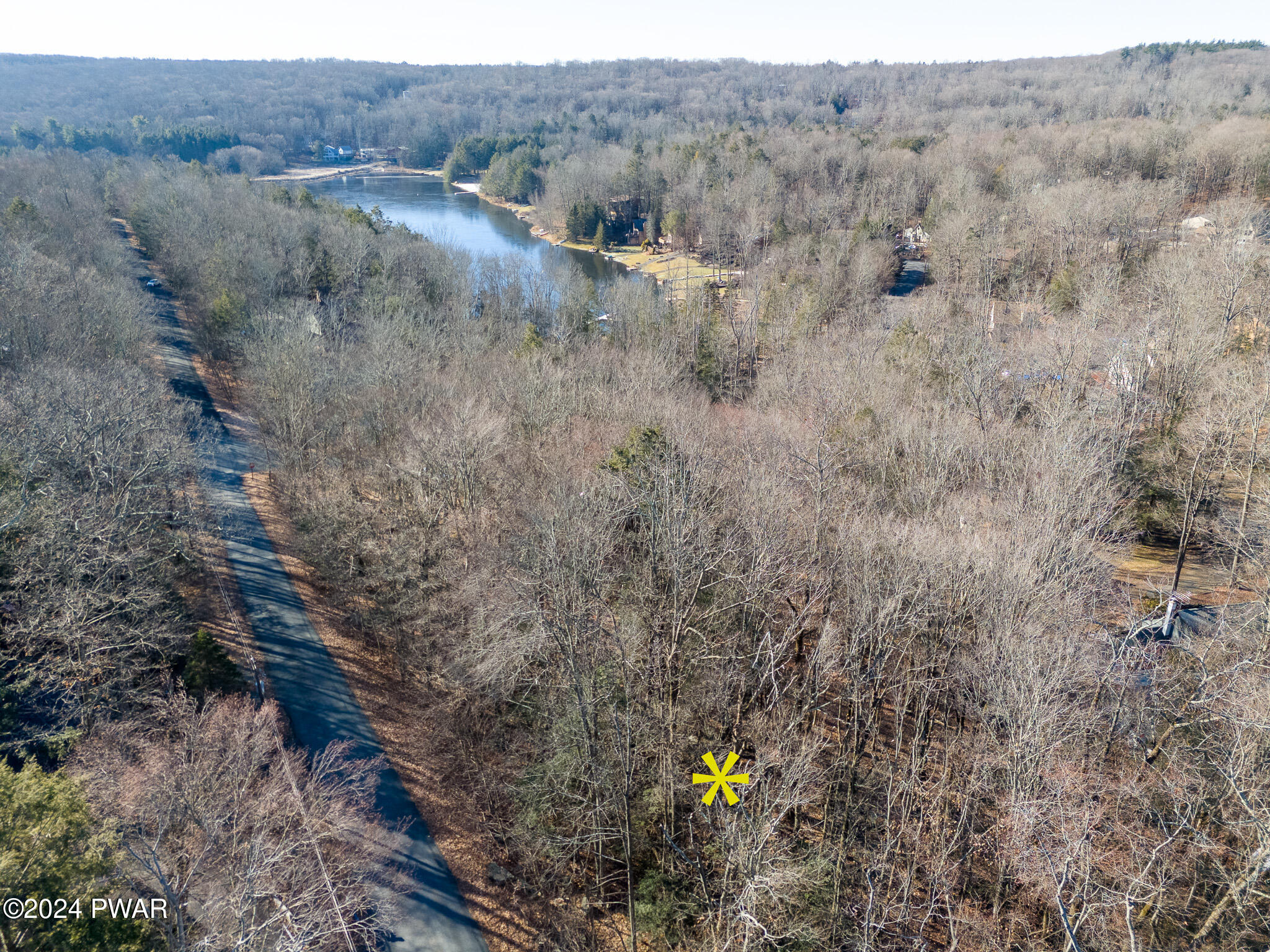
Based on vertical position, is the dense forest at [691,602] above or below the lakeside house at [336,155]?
below

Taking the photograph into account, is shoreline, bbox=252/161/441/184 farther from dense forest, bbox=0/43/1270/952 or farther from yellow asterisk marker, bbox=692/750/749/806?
yellow asterisk marker, bbox=692/750/749/806

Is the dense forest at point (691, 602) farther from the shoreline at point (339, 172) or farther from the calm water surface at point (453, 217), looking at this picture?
the shoreline at point (339, 172)

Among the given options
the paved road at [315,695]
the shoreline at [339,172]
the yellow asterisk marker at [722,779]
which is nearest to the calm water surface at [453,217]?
the shoreline at [339,172]

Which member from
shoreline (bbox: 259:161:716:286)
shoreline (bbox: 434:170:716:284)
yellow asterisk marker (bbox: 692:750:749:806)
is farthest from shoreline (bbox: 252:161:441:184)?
yellow asterisk marker (bbox: 692:750:749:806)

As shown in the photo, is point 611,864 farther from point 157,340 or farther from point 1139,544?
point 157,340

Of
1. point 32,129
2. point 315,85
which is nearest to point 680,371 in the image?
point 32,129
